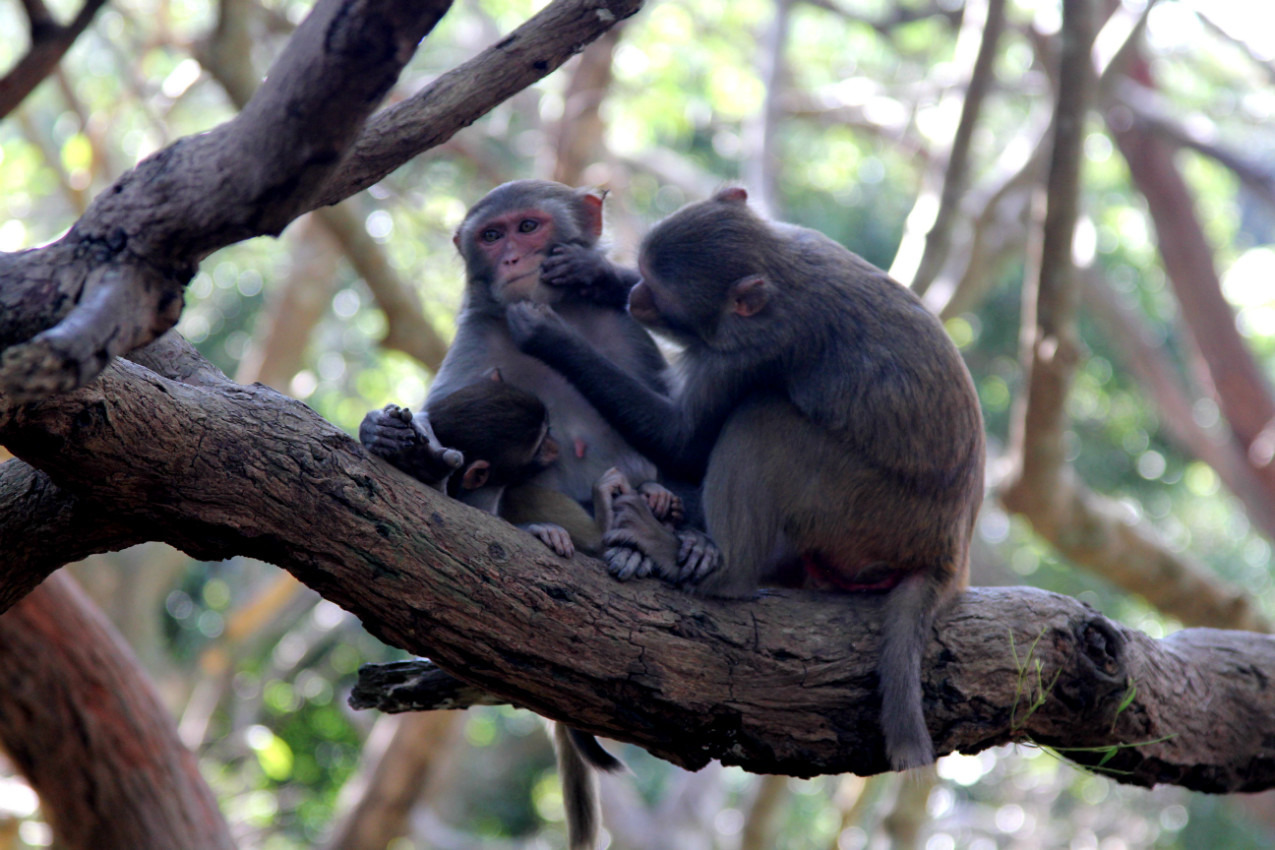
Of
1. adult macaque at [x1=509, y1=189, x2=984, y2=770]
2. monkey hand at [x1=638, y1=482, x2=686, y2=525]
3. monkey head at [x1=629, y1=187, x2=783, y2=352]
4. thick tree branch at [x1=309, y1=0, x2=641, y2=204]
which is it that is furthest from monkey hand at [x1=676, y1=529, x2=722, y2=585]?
thick tree branch at [x1=309, y1=0, x2=641, y2=204]

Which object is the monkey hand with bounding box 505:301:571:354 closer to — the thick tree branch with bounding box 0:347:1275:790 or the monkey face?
the monkey face

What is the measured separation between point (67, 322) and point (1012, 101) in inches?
577

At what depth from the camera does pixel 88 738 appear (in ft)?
17.2

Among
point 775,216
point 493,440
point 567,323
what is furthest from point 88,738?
point 775,216

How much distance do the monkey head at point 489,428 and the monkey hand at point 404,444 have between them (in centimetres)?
31

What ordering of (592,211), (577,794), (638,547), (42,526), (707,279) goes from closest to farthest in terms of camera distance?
1. (42,526)
2. (638,547)
3. (707,279)
4. (577,794)
5. (592,211)

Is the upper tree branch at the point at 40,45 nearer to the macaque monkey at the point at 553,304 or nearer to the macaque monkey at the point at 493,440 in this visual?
the macaque monkey at the point at 553,304

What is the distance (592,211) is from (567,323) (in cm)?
60

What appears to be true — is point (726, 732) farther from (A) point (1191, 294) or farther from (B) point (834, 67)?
(B) point (834, 67)

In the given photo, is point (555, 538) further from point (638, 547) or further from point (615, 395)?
point (615, 395)

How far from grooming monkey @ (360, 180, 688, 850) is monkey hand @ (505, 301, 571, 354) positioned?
4.1 inches

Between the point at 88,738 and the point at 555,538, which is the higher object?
the point at 555,538

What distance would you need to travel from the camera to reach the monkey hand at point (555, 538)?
3.29 m

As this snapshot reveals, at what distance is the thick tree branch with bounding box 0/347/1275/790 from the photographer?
269 centimetres
